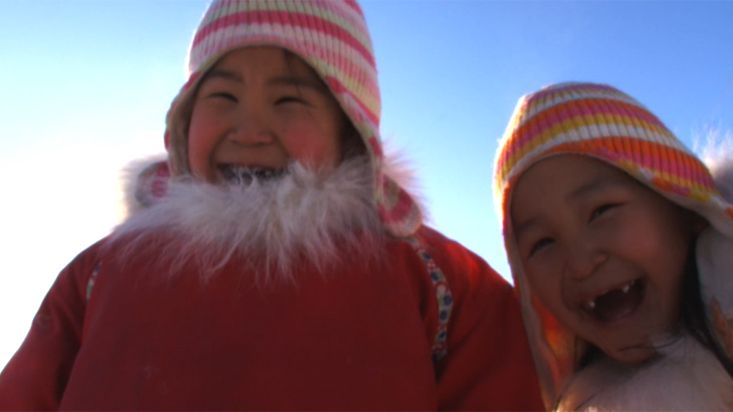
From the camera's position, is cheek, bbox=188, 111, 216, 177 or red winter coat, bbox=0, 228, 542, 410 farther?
cheek, bbox=188, 111, 216, 177

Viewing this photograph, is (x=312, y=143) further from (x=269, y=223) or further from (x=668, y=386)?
(x=668, y=386)

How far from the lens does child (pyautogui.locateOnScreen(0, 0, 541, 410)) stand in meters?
1.69

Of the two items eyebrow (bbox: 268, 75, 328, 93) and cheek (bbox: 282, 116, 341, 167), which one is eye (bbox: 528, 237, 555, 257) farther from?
eyebrow (bbox: 268, 75, 328, 93)

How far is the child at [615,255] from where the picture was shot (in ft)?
6.43

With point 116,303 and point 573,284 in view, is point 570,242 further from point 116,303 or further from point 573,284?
point 116,303

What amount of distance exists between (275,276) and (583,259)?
758 mm

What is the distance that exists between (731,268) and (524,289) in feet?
1.65

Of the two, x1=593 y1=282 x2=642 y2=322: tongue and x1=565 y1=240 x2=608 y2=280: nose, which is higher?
x1=565 y1=240 x2=608 y2=280: nose

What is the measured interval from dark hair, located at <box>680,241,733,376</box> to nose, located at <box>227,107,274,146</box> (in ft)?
3.61

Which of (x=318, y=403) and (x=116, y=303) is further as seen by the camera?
(x=116, y=303)

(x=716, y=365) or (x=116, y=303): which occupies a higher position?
(x=116, y=303)

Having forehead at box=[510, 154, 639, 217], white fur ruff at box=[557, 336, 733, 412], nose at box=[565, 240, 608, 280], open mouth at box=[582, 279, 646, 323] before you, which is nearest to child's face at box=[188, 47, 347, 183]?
forehead at box=[510, 154, 639, 217]

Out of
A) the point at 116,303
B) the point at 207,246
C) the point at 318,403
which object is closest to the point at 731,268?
the point at 318,403

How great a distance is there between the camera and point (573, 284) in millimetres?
2064
